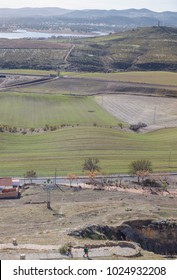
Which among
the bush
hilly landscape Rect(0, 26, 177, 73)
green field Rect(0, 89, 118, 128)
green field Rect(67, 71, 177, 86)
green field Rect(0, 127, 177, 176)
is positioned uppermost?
hilly landscape Rect(0, 26, 177, 73)

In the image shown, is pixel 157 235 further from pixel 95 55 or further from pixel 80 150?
pixel 95 55

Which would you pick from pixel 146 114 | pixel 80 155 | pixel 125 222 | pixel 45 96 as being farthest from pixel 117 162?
pixel 45 96

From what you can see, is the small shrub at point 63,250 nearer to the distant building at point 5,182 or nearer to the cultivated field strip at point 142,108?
the distant building at point 5,182

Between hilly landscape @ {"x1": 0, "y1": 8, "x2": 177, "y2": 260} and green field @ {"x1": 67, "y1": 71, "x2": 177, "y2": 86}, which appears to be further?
green field @ {"x1": 67, "y1": 71, "x2": 177, "y2": 86}

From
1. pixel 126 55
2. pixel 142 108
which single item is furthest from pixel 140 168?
pixel 126 55

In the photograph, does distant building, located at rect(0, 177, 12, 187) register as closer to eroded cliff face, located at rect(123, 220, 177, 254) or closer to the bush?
eroded cliff face, located at rect(123, 220, 177, 254)

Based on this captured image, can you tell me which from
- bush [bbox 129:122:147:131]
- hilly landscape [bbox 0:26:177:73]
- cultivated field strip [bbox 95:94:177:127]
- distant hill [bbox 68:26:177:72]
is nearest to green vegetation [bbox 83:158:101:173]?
bush [bbox 129:122:147:131]

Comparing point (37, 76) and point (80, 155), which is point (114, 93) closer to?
point (37, 76)
